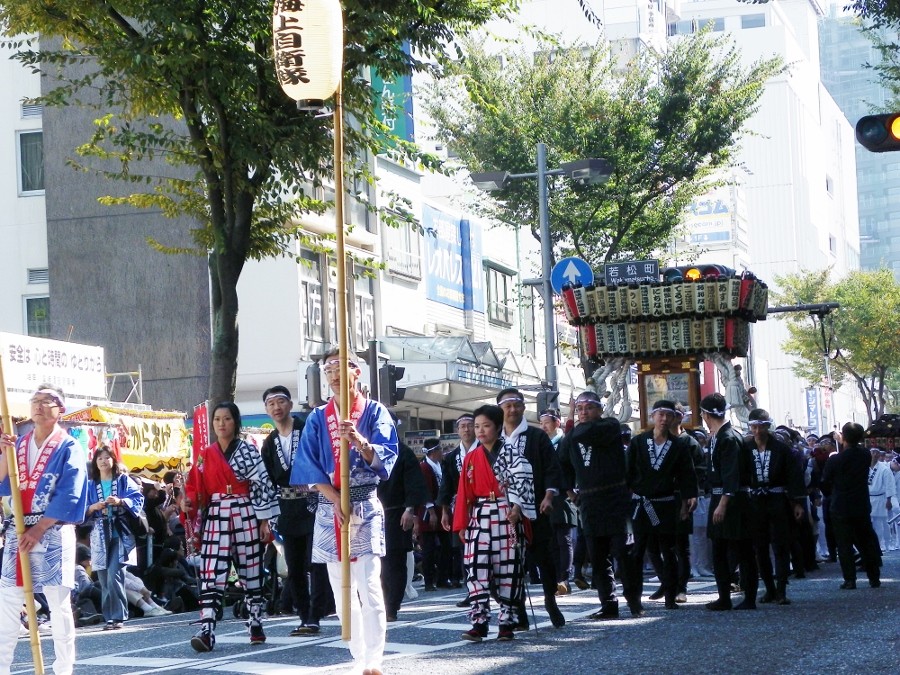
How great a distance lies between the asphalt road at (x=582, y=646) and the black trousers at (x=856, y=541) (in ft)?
2.58

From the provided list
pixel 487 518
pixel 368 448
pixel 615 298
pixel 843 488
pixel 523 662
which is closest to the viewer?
pixel 368 448

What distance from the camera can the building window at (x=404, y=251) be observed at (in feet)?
120

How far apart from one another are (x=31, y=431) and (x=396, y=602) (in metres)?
5.02

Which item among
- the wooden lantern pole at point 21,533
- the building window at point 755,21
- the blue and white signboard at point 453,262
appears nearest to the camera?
the wooden lantern pole at point 21,533

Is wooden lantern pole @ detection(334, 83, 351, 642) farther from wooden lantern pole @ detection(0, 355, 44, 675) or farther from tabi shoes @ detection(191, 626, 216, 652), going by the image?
tabi shoes @ detection(191, 626, 216, 652)

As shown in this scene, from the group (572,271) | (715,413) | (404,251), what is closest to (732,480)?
(715,413)

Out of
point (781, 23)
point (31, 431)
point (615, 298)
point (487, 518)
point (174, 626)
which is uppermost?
point (781, 23)

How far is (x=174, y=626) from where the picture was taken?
1412cm

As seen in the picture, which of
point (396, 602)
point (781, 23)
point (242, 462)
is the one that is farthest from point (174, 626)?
point (781, 23)

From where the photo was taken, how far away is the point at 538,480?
11297 millimetres

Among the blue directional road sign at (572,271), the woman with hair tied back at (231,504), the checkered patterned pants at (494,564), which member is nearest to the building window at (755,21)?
the blue directional road sign at (572,271)

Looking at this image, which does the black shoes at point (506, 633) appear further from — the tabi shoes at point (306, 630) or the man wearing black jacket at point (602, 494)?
the tabi shoes at point (306, 630)

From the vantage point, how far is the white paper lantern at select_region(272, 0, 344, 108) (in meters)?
8.30

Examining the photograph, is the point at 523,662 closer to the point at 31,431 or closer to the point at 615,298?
the point at 31,431
